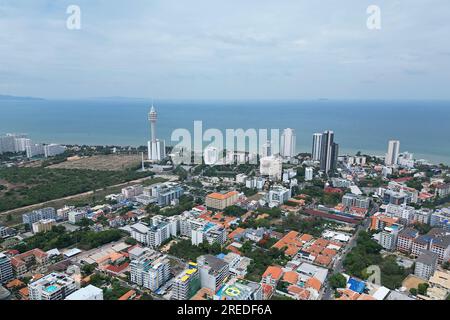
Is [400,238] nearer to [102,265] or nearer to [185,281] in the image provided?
[185,281]

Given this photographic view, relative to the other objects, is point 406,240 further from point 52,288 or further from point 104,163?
point 104,163

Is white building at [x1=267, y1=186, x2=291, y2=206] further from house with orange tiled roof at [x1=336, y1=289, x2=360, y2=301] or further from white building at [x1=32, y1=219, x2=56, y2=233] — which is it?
white building at [x1=32, y1=219, x2=56, y2=233]

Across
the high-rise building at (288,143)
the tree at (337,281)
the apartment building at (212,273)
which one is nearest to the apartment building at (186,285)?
the apartment building at (212,273)

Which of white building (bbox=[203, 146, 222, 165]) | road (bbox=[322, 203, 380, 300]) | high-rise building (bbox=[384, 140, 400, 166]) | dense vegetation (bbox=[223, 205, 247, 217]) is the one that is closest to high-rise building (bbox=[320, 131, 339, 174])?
high-rise building (bbox=[384, 140, 400, 166])

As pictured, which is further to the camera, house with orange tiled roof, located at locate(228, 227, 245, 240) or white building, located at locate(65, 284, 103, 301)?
house with orange tiled roof, located at locate(228, 227, 245, 240)
